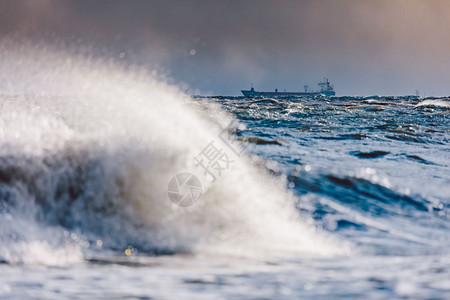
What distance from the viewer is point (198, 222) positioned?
16.8 ft

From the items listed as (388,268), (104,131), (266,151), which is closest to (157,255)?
(388,268)

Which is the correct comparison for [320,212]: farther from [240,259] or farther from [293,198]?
[240,259]

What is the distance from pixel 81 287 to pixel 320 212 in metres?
3.19

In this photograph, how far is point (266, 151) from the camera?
30.0 feet

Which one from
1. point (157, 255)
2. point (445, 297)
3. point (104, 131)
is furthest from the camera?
point (104, 131)

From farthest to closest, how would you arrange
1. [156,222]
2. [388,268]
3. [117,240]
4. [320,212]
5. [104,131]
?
[104,131]
[320,212]
[156,222]
[117,240]
[388,268]

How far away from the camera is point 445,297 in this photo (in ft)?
10.9

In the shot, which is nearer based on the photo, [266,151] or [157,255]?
[157,255]

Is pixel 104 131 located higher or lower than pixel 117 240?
higher

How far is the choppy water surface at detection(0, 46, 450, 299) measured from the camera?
362 centimetres

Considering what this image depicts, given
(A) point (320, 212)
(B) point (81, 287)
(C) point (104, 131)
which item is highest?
(C) point (104, 131)

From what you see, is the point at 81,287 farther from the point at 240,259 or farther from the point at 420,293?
the point at 420,293

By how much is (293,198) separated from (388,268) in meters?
2.33

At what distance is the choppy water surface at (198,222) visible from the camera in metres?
3.62
